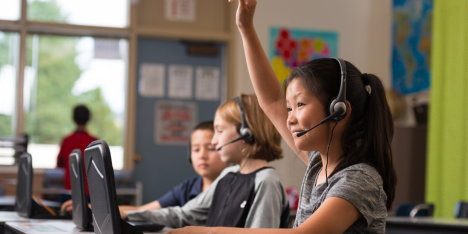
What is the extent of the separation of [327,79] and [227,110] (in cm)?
108

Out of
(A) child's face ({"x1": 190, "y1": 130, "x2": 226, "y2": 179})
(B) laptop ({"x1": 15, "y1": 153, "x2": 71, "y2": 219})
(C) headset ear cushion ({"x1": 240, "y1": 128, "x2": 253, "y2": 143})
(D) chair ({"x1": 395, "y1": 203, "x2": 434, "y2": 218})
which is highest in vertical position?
(C) headset ear cushion ({"x1": 240, "y1": 128, "x2": 253, "y2": 143})

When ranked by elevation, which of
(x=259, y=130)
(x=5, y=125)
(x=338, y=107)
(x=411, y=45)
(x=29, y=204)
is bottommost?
(x=29, y=204)

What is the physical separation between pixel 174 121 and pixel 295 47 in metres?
1.49

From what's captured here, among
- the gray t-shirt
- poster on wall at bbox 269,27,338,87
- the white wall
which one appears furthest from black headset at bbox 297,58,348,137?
poster on wall at bbox 269,27,338,87

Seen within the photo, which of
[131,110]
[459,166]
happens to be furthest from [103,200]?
[131,110]

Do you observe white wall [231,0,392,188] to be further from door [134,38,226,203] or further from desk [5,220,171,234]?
desk [5,220,171,234]

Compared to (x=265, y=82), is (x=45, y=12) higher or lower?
higher

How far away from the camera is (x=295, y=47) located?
591cm

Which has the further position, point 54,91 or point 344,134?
point 54,91

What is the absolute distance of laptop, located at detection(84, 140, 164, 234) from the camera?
1178 millimetres

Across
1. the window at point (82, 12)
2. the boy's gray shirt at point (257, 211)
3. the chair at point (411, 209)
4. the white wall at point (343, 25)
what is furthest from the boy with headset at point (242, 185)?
the window at point (82, 12)

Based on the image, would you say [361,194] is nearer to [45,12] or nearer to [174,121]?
[174,121]

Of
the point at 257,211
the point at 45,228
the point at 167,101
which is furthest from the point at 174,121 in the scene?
the point at 45,228

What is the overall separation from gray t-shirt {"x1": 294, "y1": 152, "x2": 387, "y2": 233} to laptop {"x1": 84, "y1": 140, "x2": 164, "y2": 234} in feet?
1.31
